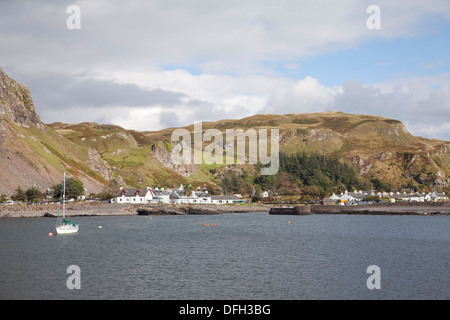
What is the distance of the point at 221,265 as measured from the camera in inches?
2165

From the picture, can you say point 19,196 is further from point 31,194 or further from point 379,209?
point 379,209

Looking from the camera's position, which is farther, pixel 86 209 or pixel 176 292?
pixel 86 209

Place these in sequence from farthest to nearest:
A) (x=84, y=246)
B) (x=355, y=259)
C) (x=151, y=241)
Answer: (x=151, y=241) → (x=84, y=246) → (x=355, y=259)

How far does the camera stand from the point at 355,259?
60.5m

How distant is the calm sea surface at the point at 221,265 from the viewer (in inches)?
1641

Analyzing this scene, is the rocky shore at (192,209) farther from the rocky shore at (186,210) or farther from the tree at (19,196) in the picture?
the tree at (19,196)

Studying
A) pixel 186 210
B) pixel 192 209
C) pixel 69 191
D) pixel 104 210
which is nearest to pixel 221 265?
pixel 104 210

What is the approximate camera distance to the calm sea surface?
41688 millimetres

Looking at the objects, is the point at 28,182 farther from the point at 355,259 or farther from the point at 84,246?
the point at 355,259

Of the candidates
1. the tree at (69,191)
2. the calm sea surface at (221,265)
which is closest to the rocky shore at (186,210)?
the tree at (69,191)

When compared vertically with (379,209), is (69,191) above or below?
above
